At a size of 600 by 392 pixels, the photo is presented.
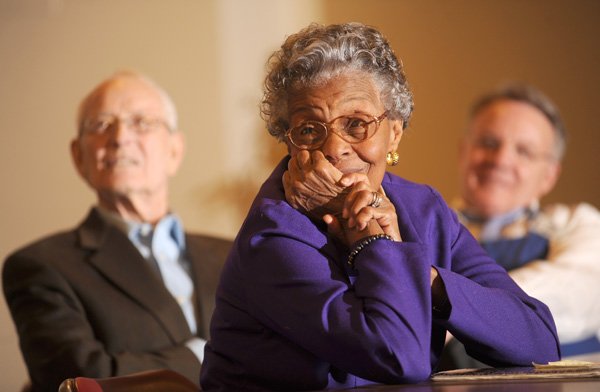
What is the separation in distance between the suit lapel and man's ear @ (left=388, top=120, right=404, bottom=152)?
1352 mm

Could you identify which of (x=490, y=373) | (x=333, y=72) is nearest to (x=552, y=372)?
(x=490, y=373)

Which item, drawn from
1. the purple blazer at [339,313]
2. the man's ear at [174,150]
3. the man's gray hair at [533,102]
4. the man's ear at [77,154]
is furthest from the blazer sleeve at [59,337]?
the man's gray hair at [533,102]

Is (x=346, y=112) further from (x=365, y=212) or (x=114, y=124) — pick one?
(x=114, y=124)

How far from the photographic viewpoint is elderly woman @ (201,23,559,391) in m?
1.42

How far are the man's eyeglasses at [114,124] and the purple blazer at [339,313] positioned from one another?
178 cm

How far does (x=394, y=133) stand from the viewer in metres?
1.72

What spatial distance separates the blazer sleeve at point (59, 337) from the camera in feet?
8.57

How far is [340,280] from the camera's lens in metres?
1.50

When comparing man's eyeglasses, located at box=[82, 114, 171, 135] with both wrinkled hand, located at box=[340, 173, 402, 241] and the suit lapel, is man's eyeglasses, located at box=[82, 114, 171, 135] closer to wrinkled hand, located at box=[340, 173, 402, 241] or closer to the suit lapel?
the suit lapel

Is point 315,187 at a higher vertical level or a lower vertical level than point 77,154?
lower

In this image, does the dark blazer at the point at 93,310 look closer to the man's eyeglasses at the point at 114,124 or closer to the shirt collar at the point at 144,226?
the shirt collar at the point at 144,226

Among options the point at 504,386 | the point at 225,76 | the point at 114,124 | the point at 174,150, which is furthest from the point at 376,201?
the point at 225,76

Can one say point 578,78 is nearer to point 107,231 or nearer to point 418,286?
point 107,231

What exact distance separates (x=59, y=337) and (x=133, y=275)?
331 millimetres
